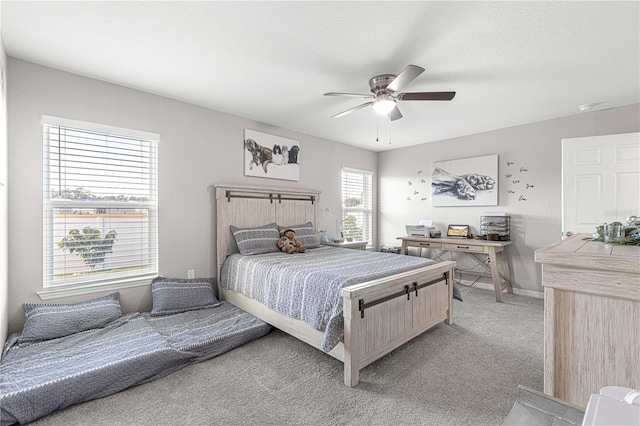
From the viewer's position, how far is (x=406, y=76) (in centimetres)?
204

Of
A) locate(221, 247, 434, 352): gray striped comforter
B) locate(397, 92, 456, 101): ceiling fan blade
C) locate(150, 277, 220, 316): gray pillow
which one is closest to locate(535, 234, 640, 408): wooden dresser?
locate(221, 247, 434, 352): gray striped comforter

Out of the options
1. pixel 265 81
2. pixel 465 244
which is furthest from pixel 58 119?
pixel 465 244

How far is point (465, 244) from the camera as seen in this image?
3928 millimetres

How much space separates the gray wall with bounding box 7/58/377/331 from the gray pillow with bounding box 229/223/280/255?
0.36 metres

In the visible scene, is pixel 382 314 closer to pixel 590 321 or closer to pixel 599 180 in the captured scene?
pixel 590 321

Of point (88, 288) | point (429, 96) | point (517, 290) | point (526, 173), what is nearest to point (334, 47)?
point (429, 96)

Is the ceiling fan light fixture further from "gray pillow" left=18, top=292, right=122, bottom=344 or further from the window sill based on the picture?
"gray pillow" left=18, top=292, right=122, bottom=344

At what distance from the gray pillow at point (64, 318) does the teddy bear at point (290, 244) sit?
1.70 m

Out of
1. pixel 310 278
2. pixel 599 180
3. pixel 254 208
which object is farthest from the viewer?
pixel 254 208

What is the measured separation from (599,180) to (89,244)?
5226mm

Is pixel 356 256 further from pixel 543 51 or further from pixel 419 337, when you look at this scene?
pixel 543 51

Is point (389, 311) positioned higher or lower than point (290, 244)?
lower

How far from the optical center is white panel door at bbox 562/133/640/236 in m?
2.98

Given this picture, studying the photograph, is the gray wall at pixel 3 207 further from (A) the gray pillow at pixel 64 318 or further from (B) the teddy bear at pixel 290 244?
(B) the teddy bear at pixel 290 244
